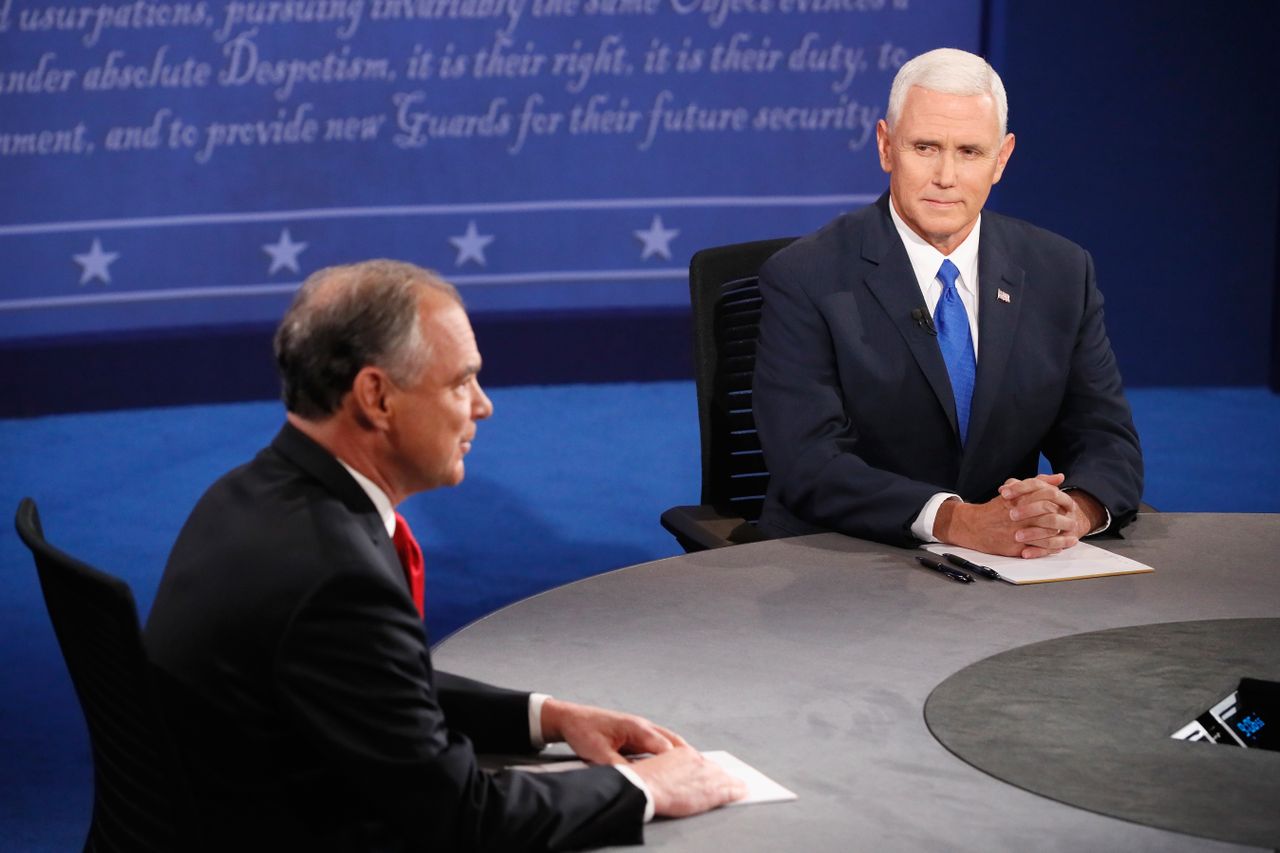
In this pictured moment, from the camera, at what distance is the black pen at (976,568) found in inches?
94.5

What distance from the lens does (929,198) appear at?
299cm

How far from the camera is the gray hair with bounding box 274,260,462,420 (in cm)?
167

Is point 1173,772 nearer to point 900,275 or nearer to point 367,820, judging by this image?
point 367,820

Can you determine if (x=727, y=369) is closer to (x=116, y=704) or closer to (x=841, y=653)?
(x=841, y=653)

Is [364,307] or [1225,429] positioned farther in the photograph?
[1225,429]

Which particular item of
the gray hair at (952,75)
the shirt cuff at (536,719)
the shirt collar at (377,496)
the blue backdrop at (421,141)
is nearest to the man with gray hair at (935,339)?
the gray hair at (952,75)

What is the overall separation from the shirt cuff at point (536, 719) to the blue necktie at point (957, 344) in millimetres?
1352

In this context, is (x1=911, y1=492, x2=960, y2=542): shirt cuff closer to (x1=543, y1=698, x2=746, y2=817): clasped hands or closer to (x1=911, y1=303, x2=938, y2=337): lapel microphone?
(x1=911, y1=303, x2=938, y2=337): lapel microphone

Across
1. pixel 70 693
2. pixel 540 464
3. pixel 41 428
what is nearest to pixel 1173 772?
pixel 70 693

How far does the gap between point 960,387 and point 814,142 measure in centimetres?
434

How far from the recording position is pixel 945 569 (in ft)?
7.92

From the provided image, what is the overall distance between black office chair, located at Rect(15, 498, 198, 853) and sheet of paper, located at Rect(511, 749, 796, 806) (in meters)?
A: 0.37

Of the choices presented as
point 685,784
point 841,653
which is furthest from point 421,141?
point 685,784

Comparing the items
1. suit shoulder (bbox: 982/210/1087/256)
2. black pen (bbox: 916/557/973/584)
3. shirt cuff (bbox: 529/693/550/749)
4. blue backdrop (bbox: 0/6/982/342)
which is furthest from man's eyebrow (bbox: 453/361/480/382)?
blue backdrop (bbox: 0/6/982/342)
